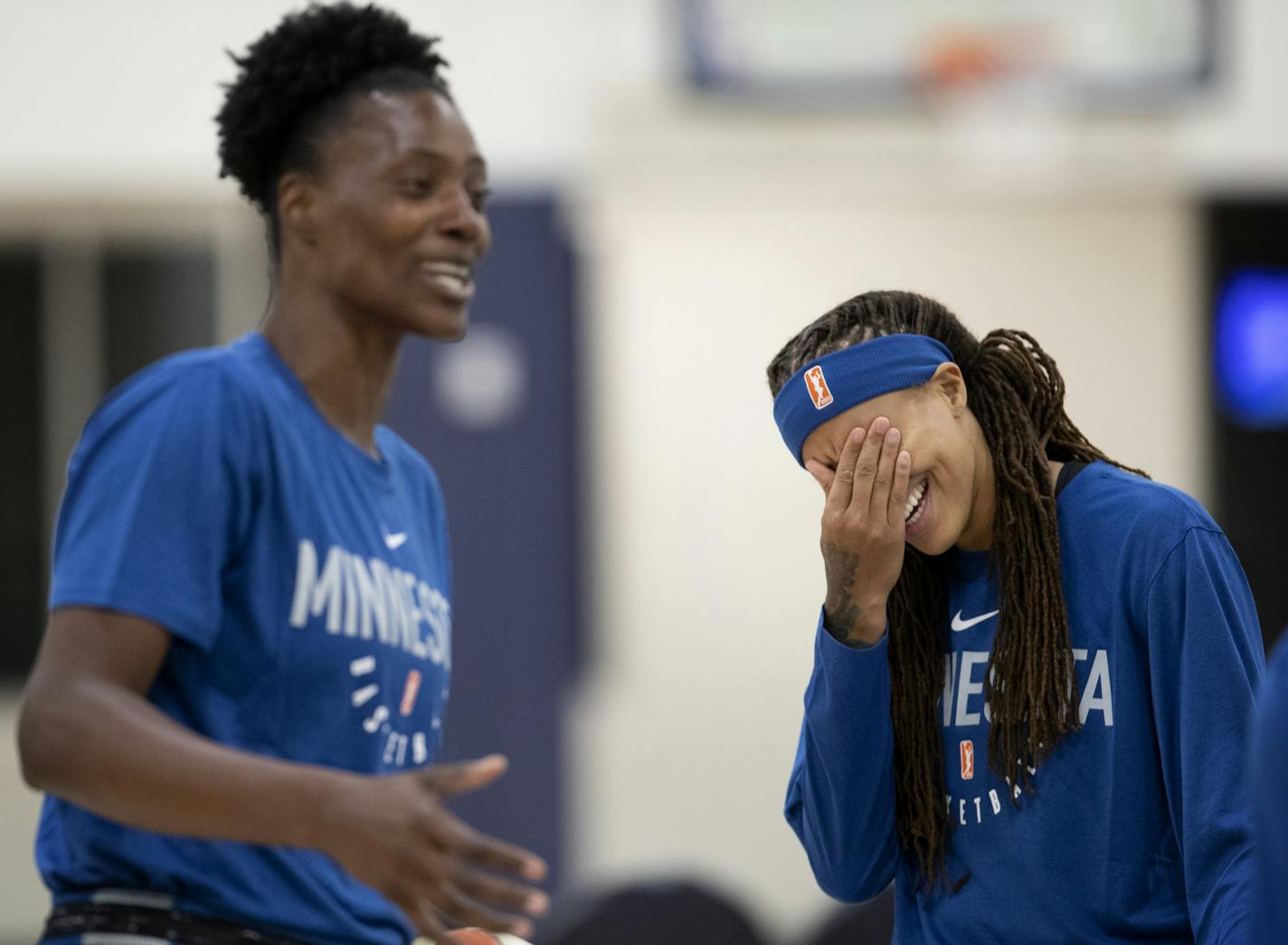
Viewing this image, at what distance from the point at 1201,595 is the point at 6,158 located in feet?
23.4

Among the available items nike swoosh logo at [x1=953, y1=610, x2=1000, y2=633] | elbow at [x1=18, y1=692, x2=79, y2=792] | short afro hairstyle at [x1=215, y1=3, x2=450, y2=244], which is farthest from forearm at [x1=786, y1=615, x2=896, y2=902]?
short afro hairstyle at [x1=215, y1=3, x2=450, y2=244]

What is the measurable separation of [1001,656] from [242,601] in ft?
3.13

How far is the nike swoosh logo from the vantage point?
2070mm

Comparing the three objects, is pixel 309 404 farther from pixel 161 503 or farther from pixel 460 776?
pixel 460 776

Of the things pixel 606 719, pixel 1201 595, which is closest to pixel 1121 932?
pixel 1201 595

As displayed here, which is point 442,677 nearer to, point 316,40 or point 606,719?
point 316,40

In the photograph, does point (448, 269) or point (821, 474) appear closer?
point (821, 474)

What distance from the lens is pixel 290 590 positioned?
6.62 feet

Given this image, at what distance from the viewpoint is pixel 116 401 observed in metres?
1.97

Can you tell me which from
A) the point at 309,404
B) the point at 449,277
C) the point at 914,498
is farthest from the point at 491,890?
the point at 449,277

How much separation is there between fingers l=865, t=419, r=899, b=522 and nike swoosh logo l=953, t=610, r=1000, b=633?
0.23 metres

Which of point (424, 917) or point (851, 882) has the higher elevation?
point (424, 917)

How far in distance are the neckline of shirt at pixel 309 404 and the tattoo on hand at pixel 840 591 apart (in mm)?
691

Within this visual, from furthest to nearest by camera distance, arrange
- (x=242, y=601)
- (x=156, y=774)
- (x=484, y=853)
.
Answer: (x=242, y=601)
(x=156, y=774)
(x=484, y=853)
